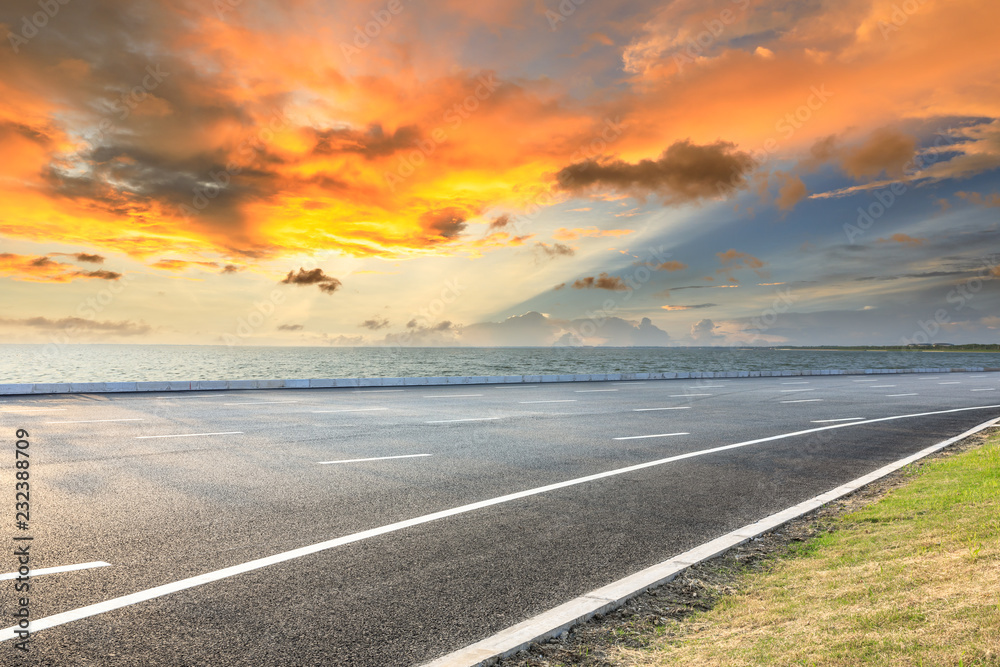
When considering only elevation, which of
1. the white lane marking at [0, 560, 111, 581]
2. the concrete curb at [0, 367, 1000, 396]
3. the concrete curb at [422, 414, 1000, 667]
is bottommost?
the concrete curb at [422, 414, 1000, 667]

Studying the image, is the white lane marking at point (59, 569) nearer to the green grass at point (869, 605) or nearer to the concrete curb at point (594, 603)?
the concrete curb at point (594, 603)

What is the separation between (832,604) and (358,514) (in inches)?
177

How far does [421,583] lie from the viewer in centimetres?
471

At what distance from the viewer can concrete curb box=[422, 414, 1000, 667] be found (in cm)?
355

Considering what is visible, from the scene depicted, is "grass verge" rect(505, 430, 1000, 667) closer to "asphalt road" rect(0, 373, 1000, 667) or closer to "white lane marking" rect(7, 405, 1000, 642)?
"asphalt road" rect(0, 373, 1000, 667)

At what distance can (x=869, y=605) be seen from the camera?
12.9 ft

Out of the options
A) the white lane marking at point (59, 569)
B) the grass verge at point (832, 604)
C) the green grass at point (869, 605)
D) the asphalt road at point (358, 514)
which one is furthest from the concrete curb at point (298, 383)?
the green grass at point (869, 605)

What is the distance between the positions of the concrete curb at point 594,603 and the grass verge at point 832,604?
8cm

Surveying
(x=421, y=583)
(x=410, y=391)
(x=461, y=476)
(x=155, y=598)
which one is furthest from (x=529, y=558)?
(x=410, y=391)

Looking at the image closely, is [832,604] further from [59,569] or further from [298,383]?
[298,383]

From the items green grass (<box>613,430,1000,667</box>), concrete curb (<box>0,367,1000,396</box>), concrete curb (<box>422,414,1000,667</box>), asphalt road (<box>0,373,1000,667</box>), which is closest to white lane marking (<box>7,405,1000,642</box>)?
asphalt road (<box>0,373,1000,667</box>)

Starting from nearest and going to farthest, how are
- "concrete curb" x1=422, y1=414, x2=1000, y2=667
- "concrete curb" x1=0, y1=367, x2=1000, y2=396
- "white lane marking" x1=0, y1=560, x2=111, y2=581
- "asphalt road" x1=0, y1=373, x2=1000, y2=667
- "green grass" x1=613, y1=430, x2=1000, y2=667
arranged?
"green grass" x1=613, y1=430, x2=1000, y2=667 → "concrete curb" x1=422, y1=414, x2=1000, y2=667 → "asphalt road" x1=0, y1=373, x2=1000, y2=667 → "white lane marking" x1=0, y1=560, x2=111, y2=581 → "concrete curb" x1=0, y1=367, x2=1000, y2=396

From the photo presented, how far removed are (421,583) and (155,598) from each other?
72.2 inches

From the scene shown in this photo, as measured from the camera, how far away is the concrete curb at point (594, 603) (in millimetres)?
3551
